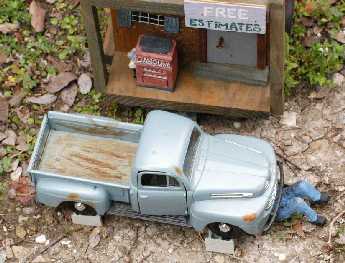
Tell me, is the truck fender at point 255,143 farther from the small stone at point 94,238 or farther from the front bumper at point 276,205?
the small stone at point 94,238

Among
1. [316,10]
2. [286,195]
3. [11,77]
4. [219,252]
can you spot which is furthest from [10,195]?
[316,10]

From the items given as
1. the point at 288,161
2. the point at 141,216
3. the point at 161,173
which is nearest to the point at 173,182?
the point at 161,173

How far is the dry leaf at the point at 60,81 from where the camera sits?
11047 millimetres

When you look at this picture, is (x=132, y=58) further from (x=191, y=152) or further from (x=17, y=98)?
(x=191, y=152)

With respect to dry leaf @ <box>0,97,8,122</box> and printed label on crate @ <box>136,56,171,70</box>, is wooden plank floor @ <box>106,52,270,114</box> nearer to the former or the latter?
printed label on crate @ <box>136,56,171,70</box>

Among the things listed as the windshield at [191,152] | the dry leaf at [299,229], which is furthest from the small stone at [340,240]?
the windshield at [191,152]

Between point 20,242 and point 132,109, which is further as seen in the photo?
point 132,109

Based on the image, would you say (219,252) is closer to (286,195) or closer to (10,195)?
(286,195)

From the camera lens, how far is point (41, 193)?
9.36 meters

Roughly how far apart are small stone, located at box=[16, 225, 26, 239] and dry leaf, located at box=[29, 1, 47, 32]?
3233 mm

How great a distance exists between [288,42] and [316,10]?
759 millimetres

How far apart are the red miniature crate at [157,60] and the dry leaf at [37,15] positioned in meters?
2.12

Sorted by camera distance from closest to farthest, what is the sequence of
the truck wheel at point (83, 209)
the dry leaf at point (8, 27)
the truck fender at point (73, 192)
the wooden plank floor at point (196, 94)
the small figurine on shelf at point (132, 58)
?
the truck fender at point (73, 192) < the truck wheel at point (83, 209) < the wooden plank floor at point (196, 94) < the small figurine on shelf at point (132, 58) < the dry leaf at point (8, 27)

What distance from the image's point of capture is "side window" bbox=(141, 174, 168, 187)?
29.4ft
